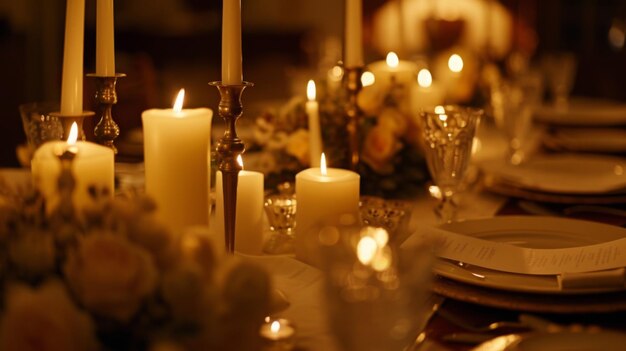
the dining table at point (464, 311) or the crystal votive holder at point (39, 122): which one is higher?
the crystal votive holder at point (39, 122)

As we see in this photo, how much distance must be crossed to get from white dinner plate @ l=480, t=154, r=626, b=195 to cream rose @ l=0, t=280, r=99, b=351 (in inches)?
46.1

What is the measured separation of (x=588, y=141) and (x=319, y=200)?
1.34 meters

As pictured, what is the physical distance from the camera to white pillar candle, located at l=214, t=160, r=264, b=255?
1.21 metres

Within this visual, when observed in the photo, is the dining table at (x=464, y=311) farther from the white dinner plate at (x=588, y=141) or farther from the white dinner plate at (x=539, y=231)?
the white dinner plate at (x=588, y=141)

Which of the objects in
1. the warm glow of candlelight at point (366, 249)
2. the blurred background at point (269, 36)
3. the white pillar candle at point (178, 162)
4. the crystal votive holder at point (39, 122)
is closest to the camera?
the warm glow of candlelight at point (366, 249)

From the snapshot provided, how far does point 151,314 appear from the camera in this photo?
65cm

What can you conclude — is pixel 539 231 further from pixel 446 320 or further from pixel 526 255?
pixel 446 320

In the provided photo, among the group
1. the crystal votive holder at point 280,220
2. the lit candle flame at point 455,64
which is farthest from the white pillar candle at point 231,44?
the lit candle flame at point 455,64

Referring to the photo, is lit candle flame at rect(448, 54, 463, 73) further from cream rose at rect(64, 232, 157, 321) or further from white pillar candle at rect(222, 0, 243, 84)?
cream rose at rect(64, 232, 157, 321)

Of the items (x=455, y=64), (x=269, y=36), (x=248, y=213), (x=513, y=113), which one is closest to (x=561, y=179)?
(x=513, y=113)

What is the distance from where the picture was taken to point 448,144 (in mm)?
1360

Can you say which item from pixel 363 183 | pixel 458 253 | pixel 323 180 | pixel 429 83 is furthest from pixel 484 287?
pixel 429 83

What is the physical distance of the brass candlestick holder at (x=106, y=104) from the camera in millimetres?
1175

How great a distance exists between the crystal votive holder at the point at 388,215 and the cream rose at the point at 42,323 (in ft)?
2.17
